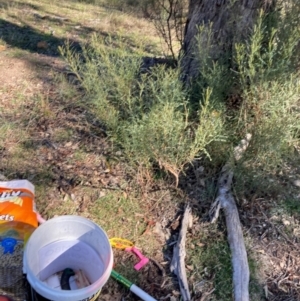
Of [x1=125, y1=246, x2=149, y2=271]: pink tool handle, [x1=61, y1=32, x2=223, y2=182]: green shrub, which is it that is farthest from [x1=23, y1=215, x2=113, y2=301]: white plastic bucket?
[x1=61, y1=32, x2=223, y2=182]: green shrub

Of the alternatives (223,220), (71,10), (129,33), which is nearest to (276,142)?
(223,220)

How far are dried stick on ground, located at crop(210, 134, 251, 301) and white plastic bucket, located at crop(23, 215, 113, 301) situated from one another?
2.26 ft

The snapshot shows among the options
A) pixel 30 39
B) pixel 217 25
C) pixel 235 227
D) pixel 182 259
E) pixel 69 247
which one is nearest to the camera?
pixel 69 247

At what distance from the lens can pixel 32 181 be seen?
2.40 meters

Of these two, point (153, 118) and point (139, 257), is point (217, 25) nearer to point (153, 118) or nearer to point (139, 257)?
point (153, 118)

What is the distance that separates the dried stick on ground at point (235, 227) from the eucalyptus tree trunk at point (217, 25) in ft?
2.30

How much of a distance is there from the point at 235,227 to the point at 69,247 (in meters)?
0.91

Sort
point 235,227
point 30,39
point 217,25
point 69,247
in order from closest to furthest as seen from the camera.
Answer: point 69,247
point 235,227
point 217,25
point 30,39

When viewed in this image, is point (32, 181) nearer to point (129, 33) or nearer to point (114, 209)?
point (114, 209)

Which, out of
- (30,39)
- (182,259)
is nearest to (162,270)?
(182,259)

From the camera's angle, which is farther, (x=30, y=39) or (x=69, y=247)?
(x=30, y=39)

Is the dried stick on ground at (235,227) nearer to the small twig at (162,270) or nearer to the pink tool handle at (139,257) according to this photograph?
the small twig at (162,270)

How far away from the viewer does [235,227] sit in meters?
2.14

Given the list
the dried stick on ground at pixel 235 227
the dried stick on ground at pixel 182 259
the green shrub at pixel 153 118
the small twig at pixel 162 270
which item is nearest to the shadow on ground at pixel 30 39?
the green shrub at pixel 153 118
